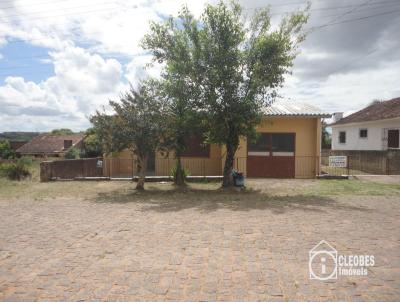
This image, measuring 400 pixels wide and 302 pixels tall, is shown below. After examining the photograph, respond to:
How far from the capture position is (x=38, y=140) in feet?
162

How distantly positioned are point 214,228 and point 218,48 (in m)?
7.29

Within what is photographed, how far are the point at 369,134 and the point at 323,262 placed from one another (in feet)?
77.4

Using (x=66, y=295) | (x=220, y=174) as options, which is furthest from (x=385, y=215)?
(x=220, y=174)

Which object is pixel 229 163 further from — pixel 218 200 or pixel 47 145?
pixel 47 145

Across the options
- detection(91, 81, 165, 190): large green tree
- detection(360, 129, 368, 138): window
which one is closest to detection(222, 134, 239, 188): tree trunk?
detection(91, 81, 165, 190): large green tree

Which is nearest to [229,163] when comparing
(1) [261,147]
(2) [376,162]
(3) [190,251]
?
(1) [261,147]

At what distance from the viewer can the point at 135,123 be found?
1230 cm

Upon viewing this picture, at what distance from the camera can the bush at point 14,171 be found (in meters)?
16.5

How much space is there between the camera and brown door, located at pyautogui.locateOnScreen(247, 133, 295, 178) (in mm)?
17141

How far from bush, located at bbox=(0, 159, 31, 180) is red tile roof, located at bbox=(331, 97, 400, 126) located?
2258 centimetres

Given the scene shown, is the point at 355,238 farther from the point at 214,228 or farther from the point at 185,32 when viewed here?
the point at 185,32

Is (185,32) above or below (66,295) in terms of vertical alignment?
above

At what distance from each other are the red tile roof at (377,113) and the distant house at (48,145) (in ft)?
114

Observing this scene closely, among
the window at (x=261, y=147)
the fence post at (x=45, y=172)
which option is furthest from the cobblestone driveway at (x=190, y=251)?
the window at (x=261, y=147)
